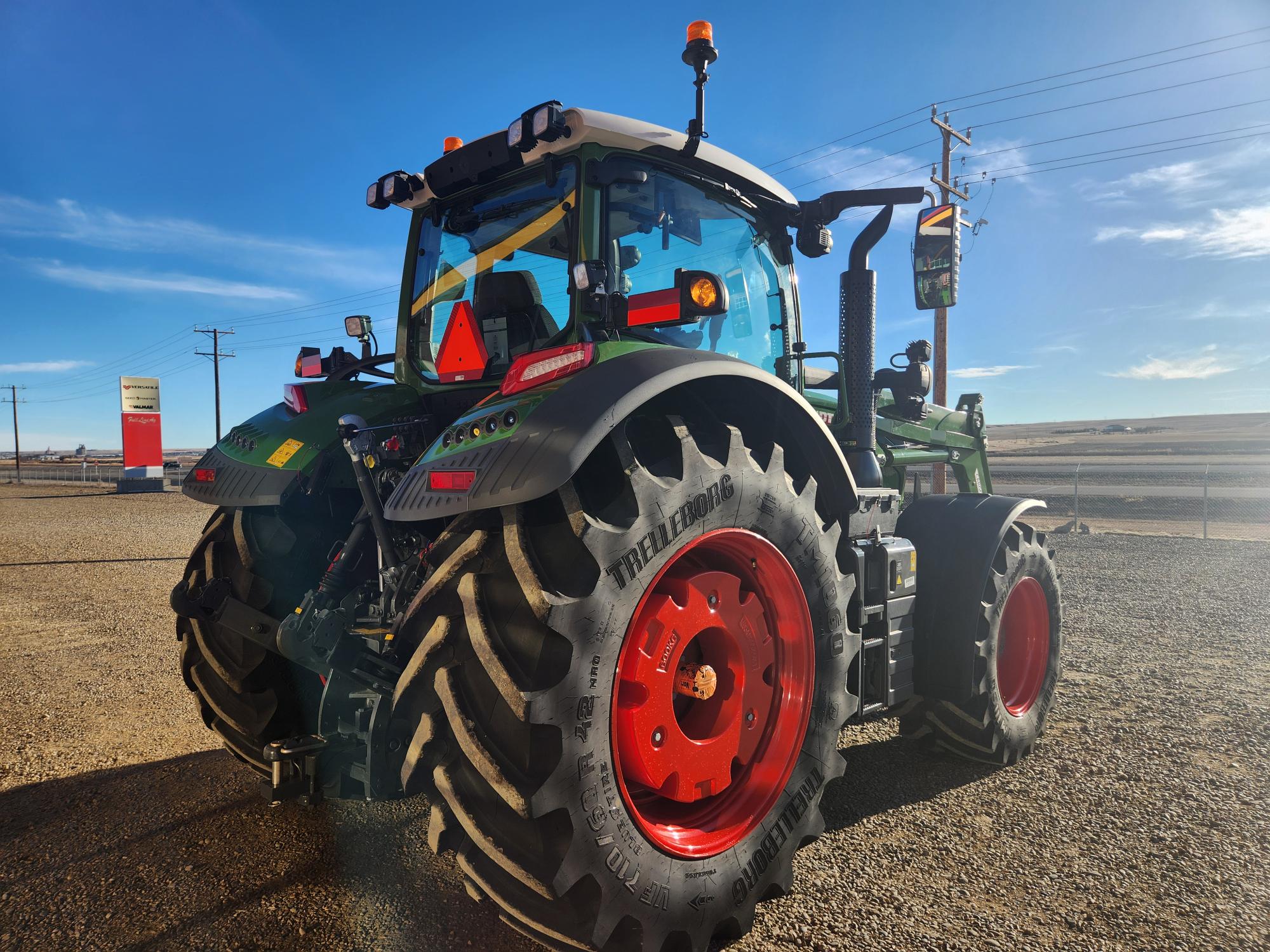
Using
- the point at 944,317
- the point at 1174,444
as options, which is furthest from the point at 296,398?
the point at 1174,444

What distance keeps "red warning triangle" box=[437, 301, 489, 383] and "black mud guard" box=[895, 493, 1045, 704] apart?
2.18m

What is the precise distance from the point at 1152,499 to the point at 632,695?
2068 centimetres

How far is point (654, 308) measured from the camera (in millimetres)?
2342

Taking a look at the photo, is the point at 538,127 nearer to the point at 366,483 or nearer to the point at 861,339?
the point at 366,483

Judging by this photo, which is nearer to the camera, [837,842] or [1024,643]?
[837,842]

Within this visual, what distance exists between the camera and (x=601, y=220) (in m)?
2.63

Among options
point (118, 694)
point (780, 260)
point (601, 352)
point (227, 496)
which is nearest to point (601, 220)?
point (601, 352)

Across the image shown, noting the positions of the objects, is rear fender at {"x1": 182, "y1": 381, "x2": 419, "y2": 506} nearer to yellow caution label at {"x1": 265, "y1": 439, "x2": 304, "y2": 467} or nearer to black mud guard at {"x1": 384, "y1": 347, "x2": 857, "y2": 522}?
yellow caution label at {"x1": 265, "y1": 439, "x2": 304, "y2": 467}

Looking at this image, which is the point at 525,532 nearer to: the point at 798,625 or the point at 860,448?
the point at 798,625

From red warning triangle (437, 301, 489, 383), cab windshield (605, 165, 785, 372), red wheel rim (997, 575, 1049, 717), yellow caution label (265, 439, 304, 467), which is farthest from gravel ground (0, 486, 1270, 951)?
cab windshield (605, 165, 785, 372)

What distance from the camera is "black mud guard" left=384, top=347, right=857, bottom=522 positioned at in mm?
1816

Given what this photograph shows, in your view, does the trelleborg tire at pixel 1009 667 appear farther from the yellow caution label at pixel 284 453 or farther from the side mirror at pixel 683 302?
the yellow caution label at pixel 284 453

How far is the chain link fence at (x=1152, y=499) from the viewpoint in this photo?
1407 cm

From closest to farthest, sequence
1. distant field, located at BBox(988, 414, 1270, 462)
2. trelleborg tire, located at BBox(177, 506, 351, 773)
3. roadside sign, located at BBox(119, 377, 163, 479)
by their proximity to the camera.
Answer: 1. trelleborg tire, located at BBox(177, 506, 351, 773)
2. roadside sign, located at BBox(119, 377, 163, 479)
3. distant field, located at BBox(988, 414, 1270, 462)
